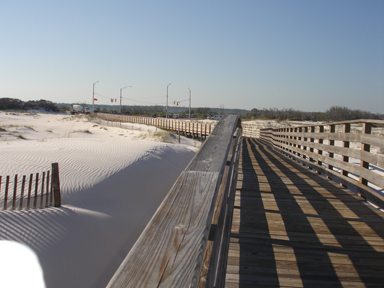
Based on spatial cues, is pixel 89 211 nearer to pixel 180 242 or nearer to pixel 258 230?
pixel 258 230

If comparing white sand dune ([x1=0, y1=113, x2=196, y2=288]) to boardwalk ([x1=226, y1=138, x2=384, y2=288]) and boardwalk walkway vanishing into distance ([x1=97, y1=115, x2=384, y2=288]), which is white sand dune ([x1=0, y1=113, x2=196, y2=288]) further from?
boardwalk ([x1=226, y1=138, x2=384, y2=288])

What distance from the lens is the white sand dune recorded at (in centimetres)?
682

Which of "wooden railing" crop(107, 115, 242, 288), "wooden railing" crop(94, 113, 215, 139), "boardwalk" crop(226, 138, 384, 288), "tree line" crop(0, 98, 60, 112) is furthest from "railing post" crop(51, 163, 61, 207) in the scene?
"tree line" crop(0, 98, 60, 112)

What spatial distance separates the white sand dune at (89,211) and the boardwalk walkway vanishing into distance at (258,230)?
168 inches

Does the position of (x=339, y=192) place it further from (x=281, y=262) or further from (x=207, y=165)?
(x=207, y=165)

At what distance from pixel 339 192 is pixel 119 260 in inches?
220

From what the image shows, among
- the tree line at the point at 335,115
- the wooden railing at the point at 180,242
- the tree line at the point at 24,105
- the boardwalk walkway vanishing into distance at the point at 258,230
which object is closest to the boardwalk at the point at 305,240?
the boardwalk walkway vanishing into distance at the point at 258,230

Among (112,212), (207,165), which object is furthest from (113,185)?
(207,165)

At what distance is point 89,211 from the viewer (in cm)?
911

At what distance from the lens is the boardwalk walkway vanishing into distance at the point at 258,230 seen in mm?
1170

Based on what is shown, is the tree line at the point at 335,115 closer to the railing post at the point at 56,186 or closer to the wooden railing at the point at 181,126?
the wooden railing at the point at 181,126

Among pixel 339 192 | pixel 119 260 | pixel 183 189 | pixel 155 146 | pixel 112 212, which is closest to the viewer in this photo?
pixel 183 189

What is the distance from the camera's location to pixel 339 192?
5234mm

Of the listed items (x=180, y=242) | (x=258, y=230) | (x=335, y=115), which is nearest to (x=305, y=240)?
(x=258, y=230)
